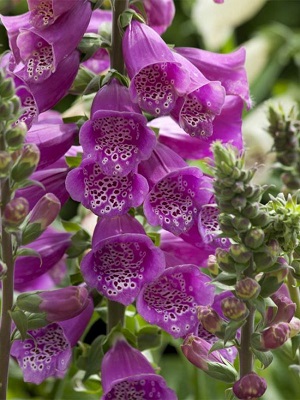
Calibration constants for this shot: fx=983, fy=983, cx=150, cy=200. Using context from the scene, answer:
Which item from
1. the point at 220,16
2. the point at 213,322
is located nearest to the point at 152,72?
the point at 213,322

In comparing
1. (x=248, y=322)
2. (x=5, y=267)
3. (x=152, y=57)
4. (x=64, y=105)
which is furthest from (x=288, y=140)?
(x=64, y=105)

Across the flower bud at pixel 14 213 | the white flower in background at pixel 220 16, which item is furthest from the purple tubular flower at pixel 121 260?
the white flower in background at pixel 220 16

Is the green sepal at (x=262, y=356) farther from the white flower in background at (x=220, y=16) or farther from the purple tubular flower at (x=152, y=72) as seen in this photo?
the white flower in background at (x=220, y=16)

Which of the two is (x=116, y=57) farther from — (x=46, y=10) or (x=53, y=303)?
(x=53, y=303)

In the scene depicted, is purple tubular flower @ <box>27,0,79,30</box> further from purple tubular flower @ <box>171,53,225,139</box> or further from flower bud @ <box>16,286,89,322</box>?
flower bud @ <box>16,286,89,322</box>

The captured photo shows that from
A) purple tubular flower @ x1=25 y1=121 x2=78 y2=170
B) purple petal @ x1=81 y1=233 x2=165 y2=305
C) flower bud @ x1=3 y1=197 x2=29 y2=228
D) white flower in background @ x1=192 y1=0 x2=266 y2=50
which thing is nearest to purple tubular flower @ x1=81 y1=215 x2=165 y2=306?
purple petal @ x1=81 y1=233 x2=165 y2=305
